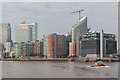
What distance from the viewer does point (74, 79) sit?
59.8m

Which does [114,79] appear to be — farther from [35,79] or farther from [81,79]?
[35,79]

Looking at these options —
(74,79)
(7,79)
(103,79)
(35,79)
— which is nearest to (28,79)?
(35,79)

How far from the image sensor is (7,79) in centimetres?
6222

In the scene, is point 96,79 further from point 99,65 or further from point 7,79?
point 99,65

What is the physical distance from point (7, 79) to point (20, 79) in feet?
13.5

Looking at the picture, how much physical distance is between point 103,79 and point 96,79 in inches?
80.2

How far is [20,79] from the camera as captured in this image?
200ft

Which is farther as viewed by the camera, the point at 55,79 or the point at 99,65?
the point at 99,65

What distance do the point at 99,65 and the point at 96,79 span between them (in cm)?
5465

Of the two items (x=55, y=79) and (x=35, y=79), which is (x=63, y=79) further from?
(x=35, y=79)

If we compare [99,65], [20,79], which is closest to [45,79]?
[20,79]

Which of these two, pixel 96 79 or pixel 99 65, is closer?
pixel 96 79

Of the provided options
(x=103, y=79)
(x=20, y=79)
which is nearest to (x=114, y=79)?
(x=103, y=79)

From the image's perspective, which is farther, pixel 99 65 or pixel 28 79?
pixel 99 65
